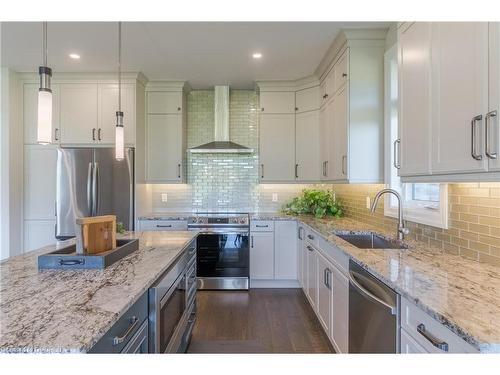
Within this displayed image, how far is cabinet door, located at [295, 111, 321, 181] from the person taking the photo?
383 cm

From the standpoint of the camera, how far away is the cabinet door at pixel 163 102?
3945 mm

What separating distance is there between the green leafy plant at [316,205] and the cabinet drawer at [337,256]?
118 centimetres

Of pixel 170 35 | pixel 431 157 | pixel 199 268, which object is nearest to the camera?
pixel 431 157

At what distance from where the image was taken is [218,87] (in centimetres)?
412

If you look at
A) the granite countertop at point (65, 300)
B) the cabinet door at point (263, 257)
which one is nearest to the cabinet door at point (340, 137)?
the cabinet door at point (263, 257)

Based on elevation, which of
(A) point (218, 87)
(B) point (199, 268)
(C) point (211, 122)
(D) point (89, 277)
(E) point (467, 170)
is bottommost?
(B) point (199, 268)

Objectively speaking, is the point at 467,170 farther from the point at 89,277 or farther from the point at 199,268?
the point at 199,268

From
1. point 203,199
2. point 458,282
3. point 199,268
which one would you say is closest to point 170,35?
point 203,199

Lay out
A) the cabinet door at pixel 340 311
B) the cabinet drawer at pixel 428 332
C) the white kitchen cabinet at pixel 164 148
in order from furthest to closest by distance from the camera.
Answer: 1. the white kitchen cabinet at pixel 164 148
2. the cabinet door at pixel 340 311
3. the cabinet drawer at pixel 428 332

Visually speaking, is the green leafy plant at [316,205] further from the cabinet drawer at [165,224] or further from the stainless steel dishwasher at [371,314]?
the stainless steel dishwasher at [371,314]

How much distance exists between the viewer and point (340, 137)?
290 cm

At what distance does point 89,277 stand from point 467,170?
1715mm

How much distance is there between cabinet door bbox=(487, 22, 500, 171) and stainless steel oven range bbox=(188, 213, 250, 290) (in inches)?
111

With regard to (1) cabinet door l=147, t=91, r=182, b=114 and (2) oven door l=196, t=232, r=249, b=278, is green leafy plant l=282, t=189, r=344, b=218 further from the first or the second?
(1) cabinet door l=147, t=91, r=182, b=114
